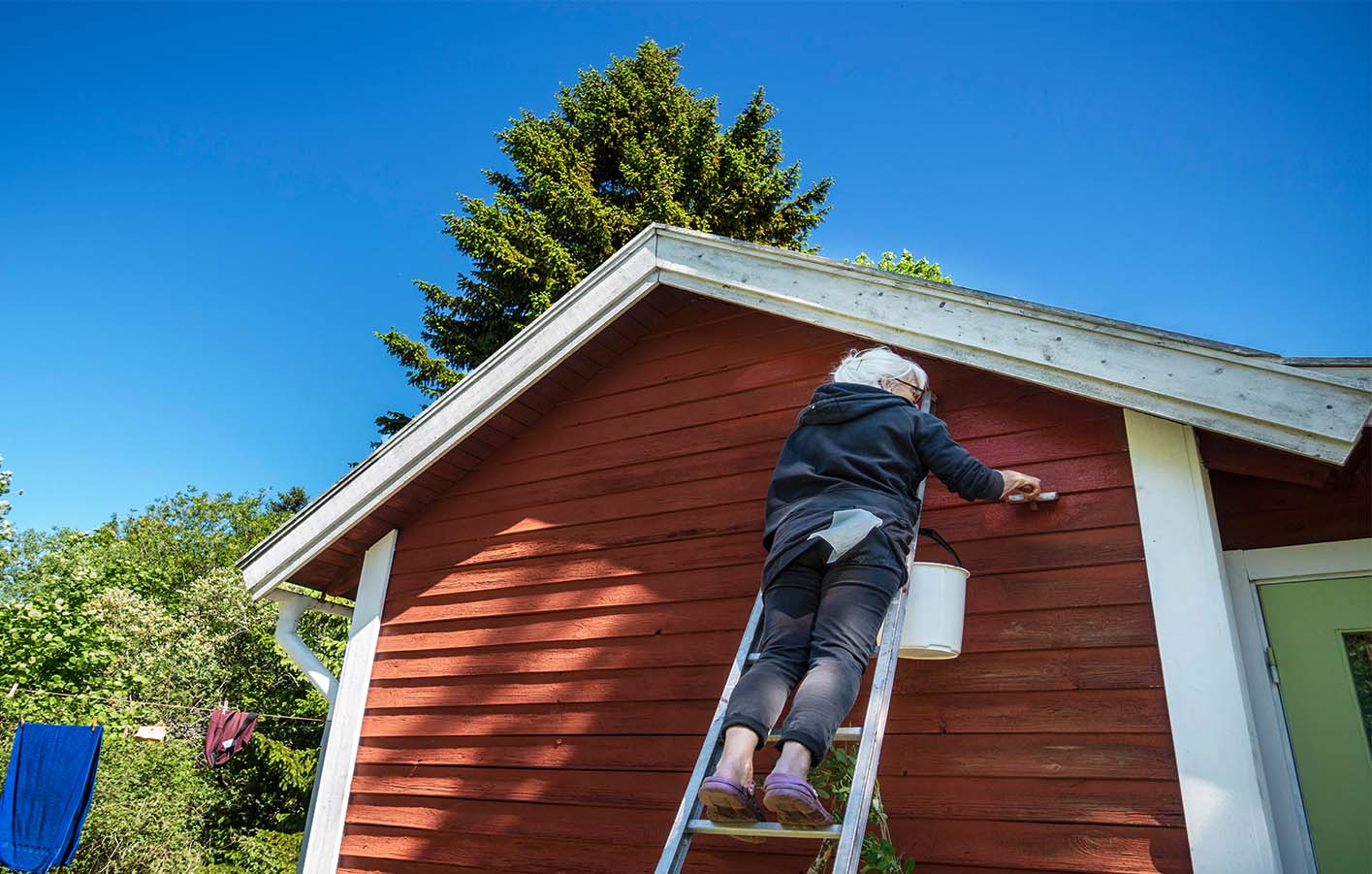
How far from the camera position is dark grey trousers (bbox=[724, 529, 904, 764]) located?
192 cm

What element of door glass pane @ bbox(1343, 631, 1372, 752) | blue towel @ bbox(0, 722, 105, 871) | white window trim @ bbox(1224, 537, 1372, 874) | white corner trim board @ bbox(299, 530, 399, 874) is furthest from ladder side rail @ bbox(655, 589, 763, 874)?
blue towel @ bbox(0, 722, 105, 871)

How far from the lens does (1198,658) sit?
8.16ft

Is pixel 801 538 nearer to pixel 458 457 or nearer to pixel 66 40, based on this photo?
pixel 458 457

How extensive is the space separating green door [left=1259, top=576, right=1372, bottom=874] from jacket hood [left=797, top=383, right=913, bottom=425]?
1.49m

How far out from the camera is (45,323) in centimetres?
1909

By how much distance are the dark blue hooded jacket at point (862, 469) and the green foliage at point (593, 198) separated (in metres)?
12.1

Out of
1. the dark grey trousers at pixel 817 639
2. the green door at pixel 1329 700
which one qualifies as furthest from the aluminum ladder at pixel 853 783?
the green door at pixel 1329 700

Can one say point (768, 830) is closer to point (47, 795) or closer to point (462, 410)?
point (462, 410)

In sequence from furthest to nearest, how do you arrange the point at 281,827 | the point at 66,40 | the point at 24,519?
the point at 24,519 < the point at 281,827 < the point at 66,40

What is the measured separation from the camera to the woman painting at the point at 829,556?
6.15ft

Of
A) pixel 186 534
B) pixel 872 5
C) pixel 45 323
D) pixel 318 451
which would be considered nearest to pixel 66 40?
pixel 45 323

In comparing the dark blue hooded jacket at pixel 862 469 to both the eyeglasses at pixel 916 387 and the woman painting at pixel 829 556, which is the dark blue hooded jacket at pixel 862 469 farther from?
the eyeglasses at pixel 916 387

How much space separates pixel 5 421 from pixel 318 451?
1173 cm

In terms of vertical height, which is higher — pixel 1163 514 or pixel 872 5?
pixel 872 5
